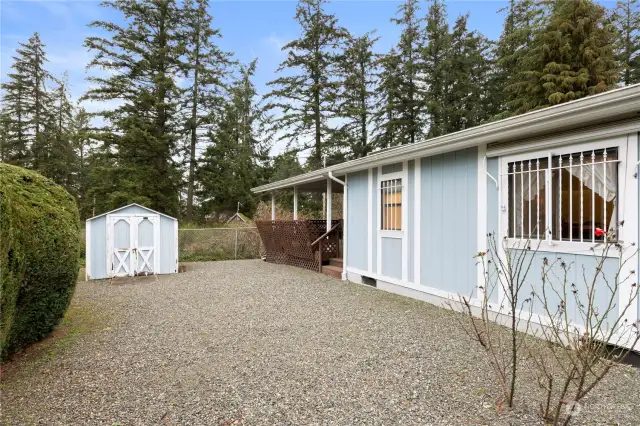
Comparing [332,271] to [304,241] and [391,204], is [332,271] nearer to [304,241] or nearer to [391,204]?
[304,241]

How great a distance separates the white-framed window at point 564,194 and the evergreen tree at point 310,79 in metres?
13.7

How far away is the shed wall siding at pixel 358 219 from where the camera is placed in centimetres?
734

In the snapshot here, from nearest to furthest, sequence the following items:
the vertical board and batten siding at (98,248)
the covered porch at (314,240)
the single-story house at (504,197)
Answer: the single-story house at (504,197) < the vertical board and batten siding at (98,248) < the covered porch at (314,240)

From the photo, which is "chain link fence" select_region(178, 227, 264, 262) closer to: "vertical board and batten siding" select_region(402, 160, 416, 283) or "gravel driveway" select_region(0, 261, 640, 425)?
"gravel driveway" select_region(0, 261, 640, 425)

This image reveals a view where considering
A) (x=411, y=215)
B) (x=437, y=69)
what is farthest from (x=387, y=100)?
(x=411, y=215)

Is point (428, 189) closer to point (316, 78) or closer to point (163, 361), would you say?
point (163, 361)

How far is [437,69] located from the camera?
16.1 meters

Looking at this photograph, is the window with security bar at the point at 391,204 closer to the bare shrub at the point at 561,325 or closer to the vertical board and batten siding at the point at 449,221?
the vertical board and batten siding at the point at 449,221

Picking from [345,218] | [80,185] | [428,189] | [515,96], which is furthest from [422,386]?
[80,185]

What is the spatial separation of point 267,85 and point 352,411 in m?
17.8

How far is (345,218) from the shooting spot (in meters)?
8.07

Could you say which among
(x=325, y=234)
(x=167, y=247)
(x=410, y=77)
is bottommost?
(x=167, y=247)

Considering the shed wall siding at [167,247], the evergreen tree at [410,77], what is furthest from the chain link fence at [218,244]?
the evergreen tree at [410,77]

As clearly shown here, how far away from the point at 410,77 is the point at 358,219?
39.4 ft
